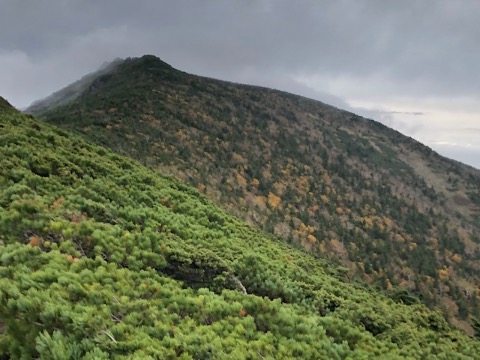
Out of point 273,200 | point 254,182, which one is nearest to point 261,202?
point 273,200

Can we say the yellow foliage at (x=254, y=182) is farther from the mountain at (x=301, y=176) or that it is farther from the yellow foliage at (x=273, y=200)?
the yellow foliage at (x=273, y=200)

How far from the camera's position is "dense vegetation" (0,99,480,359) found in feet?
24.9

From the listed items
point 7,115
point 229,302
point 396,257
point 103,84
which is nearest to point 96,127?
point 7,115

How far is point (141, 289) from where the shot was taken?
387 inches

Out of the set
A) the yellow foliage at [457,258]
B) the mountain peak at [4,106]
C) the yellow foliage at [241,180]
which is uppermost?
the mountain peak at [4,106]

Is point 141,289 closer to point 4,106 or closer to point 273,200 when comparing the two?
point 4,106

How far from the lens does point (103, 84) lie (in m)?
86.2

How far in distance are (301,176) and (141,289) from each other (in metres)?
55.8

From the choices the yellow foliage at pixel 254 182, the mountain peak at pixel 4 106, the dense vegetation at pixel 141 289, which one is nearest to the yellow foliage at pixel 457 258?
the yellow foliage at pixel 254 182

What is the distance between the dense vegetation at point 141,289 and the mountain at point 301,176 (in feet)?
63.0

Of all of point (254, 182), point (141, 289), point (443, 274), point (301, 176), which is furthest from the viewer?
point (301, 176)

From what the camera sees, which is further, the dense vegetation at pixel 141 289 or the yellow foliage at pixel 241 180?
the yellow foliage at pixel 241 180

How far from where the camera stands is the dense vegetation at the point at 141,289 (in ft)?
24.9

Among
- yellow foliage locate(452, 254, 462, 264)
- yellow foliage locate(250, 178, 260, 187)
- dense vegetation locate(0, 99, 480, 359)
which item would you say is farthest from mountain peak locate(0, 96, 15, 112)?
yellow foliage locate(452, 254, 462, 264)
